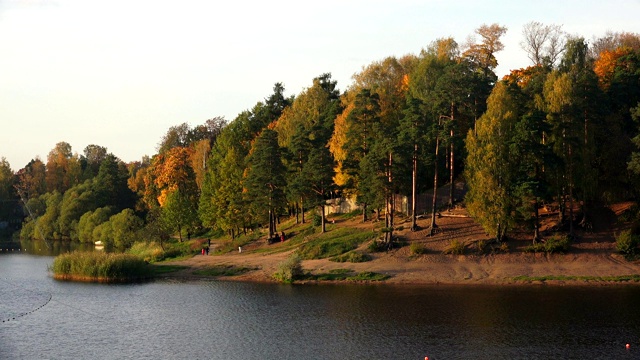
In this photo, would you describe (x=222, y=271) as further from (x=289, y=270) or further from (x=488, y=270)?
(x=488, y=270)

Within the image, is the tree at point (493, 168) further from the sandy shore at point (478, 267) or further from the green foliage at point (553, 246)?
the sandy shore at point (478, 267)

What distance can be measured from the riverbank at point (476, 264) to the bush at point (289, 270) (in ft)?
5.26

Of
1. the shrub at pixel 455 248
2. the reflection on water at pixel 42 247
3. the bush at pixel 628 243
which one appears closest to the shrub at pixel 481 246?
the shrub at pixel 455 248

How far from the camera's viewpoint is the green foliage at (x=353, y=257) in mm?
73500

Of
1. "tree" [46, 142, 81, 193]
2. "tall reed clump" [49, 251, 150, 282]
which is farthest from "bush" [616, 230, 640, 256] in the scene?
"tree" [46, 142, 81, 193]

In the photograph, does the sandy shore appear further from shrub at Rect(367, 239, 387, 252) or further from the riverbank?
shrub at Rect(367, 239, 387, 252)

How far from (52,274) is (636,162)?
219ft

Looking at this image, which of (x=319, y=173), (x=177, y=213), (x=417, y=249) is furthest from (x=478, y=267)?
(x=177, y=213)

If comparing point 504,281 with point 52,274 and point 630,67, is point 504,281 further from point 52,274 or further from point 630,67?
point 52,274

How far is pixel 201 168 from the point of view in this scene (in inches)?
5172

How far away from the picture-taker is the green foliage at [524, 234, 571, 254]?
229 ft

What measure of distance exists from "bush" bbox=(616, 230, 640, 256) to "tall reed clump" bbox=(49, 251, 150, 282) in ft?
171

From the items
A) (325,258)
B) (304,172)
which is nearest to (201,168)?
(304,172)

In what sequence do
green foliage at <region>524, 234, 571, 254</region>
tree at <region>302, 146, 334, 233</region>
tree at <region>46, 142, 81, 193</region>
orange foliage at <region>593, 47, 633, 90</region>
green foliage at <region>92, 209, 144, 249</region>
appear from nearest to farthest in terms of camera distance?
green foliage at <region>524, 234, 571, 254</region> → orange foliage at <region>593, 47, 633, 90</region> → tree at <region>302, 146, 334, 233</region> → green foliage at <region>92, 209, 144, 249</region> → tree at <region>46, 142, 81, 193</region>
